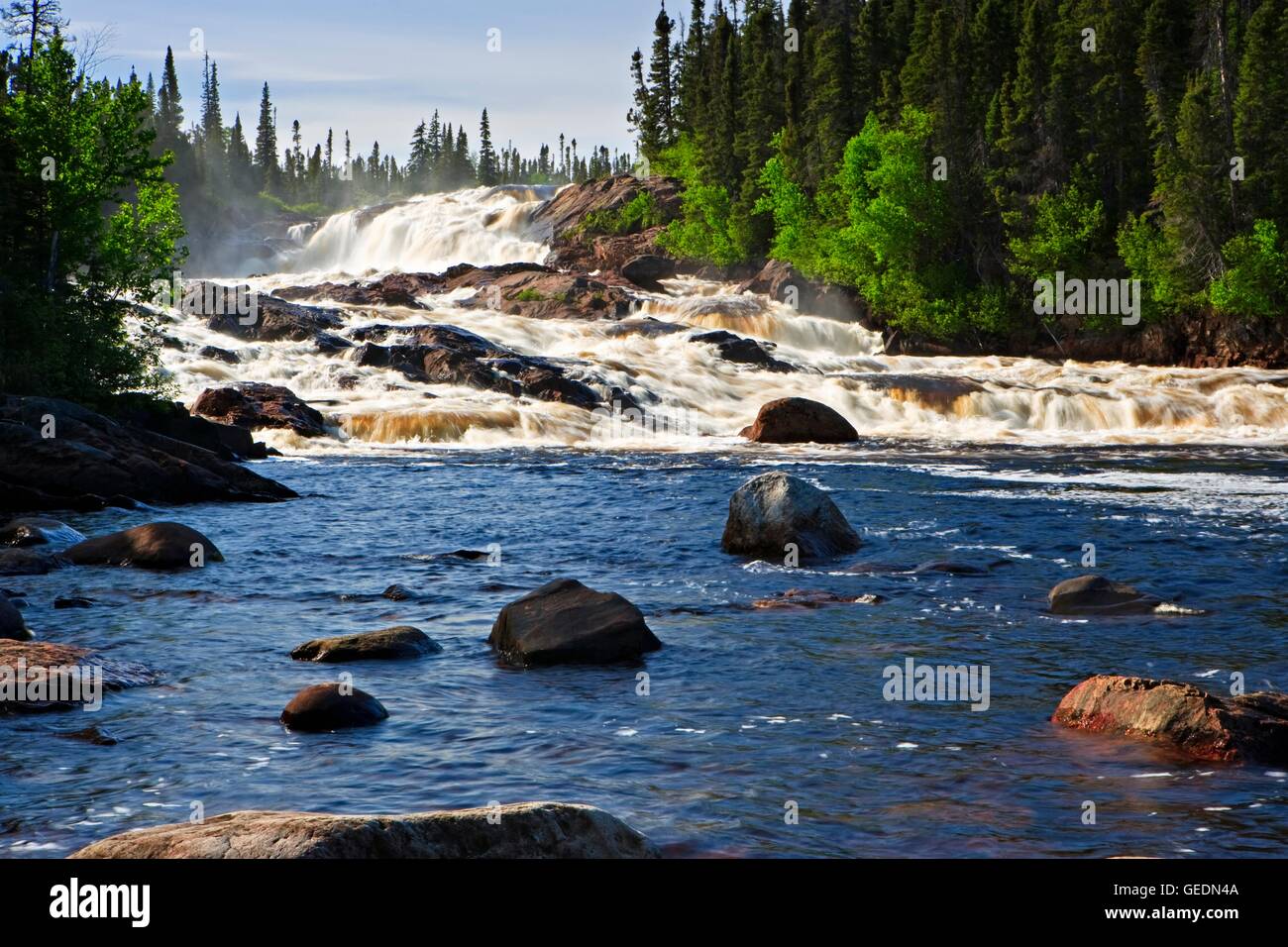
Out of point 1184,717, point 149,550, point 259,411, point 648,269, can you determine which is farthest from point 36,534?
point 648,269

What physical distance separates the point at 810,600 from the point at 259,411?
26150 millimetres

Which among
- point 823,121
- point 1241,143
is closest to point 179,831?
point 1241,143

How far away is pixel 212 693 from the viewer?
11328 mm

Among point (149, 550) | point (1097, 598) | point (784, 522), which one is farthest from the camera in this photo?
point (784, 522)

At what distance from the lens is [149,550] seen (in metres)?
18.1

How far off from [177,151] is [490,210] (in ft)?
167

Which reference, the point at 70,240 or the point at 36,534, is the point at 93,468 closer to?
the point at 36,534

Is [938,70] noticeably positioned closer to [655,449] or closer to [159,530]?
[655,449]

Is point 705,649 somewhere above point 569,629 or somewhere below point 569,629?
below

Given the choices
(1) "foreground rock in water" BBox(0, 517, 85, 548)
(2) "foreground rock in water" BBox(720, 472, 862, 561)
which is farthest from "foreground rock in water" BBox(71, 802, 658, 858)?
(1) "foreground rock in water" BBox(0, 517, 85, 548)

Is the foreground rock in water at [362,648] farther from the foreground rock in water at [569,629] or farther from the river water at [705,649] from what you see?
the foreground rock in water at [569,629]

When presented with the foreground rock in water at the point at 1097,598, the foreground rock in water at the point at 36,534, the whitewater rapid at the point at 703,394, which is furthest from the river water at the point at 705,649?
the whitewater rapid at the point at 703,394

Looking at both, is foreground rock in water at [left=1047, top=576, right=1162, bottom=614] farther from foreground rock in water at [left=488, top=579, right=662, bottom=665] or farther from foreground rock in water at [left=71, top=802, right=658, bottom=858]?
foreground rock in water at [left=71, top=802, right=658, bottom=858]

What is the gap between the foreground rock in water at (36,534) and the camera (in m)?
19.9
